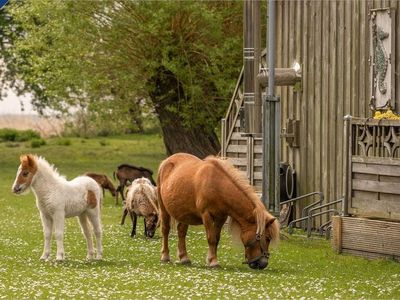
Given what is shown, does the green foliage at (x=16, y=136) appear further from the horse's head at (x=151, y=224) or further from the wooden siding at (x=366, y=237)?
the wooden siding at (x=366, y=237)

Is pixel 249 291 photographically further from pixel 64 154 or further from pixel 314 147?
pixel 64 154

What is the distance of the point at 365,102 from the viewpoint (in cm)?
2322

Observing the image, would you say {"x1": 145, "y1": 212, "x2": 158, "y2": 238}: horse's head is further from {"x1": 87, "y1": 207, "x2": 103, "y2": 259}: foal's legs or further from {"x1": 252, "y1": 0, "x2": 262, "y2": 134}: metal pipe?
{"x1": 87, "y1": 207, "x2": 103, "y2": 259}: foal's legs

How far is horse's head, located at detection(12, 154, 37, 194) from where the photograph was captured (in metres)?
20.0

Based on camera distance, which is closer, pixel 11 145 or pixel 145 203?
pixel 145 203

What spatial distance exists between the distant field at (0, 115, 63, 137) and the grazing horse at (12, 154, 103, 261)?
144 feet

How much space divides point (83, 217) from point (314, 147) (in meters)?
6.40

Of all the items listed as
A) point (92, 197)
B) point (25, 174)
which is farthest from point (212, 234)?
point (25, 174)

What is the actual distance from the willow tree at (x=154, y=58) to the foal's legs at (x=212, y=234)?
17.5 meters

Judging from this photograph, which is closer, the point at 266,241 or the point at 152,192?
the point at 266,241

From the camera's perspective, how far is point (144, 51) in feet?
125

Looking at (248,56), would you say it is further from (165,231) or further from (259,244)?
(259,244)

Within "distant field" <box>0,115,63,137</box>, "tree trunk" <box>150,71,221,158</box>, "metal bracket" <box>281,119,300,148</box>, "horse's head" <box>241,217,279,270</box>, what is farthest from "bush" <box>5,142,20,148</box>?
"horse's head" <box>241,217,279,270</box>

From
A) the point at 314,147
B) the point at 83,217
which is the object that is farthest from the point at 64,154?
the point at 83,217
